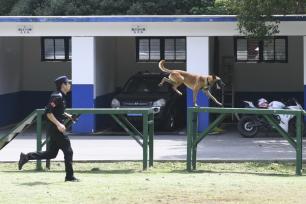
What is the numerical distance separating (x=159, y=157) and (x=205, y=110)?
10.1 ft

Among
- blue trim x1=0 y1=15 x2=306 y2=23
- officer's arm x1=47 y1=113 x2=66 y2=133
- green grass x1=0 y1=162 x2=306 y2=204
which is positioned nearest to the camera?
green grass x1=0 y1=162 x2=306 y2=204

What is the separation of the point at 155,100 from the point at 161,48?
14.7 ft

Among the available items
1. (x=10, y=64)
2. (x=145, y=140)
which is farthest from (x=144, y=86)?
(x=145, y=140)

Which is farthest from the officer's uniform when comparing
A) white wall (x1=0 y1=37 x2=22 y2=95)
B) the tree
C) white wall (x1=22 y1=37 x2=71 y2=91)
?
white wall (x1=22 y1=37 x2=71 y2=91)

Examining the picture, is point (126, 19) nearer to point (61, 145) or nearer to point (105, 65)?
point (105, 65)

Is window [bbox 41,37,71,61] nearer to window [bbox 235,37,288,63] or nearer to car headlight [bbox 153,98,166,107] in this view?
car headlight [bbox 153,98,166,107]

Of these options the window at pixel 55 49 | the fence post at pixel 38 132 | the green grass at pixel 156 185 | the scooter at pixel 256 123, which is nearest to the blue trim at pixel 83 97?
the window at pixel 55 49

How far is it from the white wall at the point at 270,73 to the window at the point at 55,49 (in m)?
5.31

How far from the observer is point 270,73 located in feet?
81.3

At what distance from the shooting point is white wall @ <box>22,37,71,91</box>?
25188mm

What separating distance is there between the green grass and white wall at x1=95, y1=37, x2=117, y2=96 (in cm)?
844

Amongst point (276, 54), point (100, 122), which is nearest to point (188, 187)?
point (100, 122)

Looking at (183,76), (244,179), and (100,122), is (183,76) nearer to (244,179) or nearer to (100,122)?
(244,179)

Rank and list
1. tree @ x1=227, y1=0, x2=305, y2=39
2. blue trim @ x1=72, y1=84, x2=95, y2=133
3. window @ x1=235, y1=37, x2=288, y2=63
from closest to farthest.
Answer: tree @ x1=227, y1=0, x2=305, y2=39 < blue trim @ x1=72, y1=84, x2=95, y2=133 < window @ x1=235, y1=37, x2=288, y2=63
